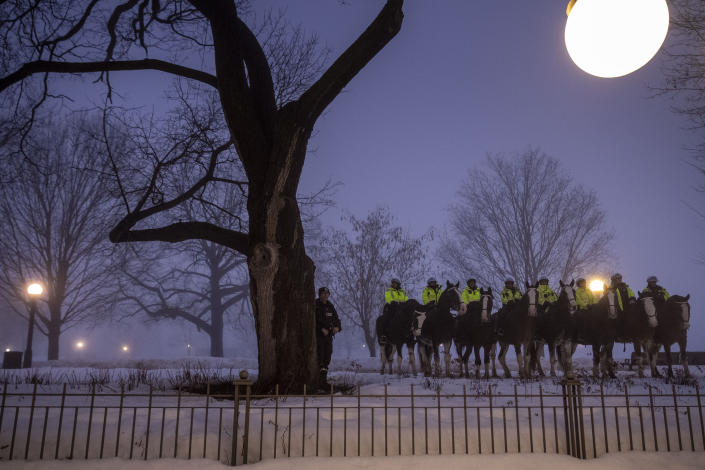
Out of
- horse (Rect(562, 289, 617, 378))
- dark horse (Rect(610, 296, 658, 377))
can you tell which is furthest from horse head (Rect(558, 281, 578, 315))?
dark horse (Rect(610, 296, 658, 377))

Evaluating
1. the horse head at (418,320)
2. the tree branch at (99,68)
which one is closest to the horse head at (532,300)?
the horse head at (418,320)

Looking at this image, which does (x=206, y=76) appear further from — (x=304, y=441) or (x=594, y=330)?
(x=594, y=330)

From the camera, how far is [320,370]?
10.3 m

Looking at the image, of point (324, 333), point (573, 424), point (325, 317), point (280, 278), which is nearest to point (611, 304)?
point (325, 317)

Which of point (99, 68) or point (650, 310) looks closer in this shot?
point (99, 68)

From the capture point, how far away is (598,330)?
1395 cm

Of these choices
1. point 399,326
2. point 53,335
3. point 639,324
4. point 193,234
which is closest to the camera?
point 193,234

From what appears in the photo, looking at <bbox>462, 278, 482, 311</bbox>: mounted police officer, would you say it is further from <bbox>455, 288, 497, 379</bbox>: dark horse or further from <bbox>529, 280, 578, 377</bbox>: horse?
<bbox>529, 280, 578, 377</bbox>: horse

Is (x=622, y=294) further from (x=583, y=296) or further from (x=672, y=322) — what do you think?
(x=583, y=296)

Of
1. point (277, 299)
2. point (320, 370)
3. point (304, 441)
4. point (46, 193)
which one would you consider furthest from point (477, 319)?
point (46, 193)

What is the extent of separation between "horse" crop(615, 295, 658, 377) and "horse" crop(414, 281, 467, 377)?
4.89 m

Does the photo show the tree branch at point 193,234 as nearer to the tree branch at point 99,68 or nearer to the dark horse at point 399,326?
the tree branch at point 99,68

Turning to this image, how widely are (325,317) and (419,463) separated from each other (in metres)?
5.93

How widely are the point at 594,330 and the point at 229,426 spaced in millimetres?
11931
